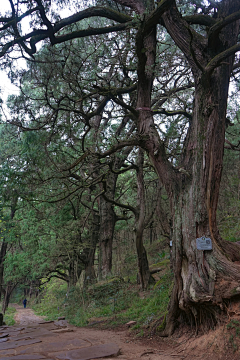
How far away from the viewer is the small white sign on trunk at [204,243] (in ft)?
15.0

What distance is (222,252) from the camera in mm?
4629

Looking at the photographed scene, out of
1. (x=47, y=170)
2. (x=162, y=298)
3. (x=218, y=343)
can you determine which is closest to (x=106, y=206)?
(x=47, y=170)

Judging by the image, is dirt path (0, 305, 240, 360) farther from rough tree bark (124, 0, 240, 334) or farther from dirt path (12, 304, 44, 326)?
dirt path (12, 304, 44, 326)

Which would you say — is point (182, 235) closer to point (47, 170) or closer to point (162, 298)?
point (162, 298)

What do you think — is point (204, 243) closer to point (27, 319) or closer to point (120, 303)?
point (120, 303)

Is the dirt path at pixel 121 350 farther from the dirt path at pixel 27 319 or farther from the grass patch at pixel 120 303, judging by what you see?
the dirt path at pixel 27 319

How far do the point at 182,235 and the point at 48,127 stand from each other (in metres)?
4.51

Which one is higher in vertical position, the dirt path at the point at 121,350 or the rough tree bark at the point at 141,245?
the rough tree bark at the point at 141,245

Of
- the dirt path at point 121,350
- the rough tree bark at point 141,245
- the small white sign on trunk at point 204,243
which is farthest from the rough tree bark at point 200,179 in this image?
the rough tree bark at point 141,245

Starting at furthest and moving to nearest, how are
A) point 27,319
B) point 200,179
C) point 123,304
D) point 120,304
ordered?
point 27,319
point 120,304
point 123,304
point 200,179

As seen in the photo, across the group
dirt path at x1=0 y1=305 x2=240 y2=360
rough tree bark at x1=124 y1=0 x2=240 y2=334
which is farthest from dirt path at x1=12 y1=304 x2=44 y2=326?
rough tree bark at x1=124 y1=0 x2=240 y2=334

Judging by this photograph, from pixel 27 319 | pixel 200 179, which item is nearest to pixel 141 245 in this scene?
pixel 200 179

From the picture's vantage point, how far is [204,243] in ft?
15.1

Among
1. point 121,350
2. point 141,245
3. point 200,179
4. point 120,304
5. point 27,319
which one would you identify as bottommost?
point 27,319
